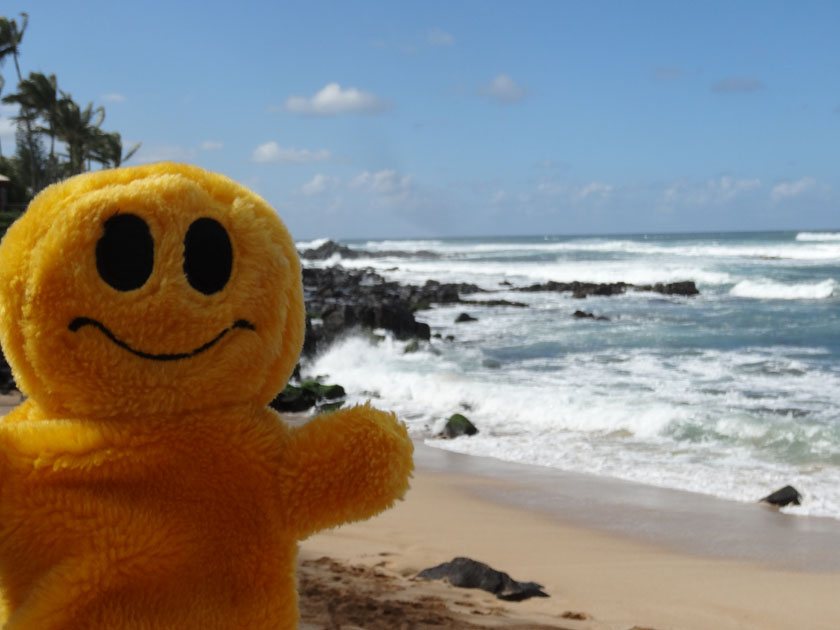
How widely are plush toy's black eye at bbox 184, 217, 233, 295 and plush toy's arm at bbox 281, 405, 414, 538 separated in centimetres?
38

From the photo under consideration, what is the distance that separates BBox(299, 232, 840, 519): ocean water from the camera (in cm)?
850

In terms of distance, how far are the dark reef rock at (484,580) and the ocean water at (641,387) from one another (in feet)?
10.9

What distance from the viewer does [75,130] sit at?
33.2m

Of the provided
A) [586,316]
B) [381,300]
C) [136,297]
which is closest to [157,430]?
[136,297]

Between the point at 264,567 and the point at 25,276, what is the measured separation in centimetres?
78

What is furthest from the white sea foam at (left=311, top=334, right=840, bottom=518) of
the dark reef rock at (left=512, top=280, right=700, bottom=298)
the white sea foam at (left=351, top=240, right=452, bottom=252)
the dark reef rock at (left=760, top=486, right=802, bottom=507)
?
the white sea foam at (left=351, top=240, right=452, bottom=252)

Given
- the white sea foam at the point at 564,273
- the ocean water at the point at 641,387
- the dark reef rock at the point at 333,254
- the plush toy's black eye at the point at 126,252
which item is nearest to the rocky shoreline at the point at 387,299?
the ocean water at the point at 641,387

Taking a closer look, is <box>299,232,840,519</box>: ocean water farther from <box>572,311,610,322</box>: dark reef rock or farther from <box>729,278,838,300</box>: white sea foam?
<box>729,278,838,300</box>: white sea foam

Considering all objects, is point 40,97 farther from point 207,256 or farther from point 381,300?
point 207,256

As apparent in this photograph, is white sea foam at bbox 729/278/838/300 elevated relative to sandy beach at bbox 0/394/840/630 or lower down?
elevated

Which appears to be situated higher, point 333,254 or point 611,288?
point 333,254

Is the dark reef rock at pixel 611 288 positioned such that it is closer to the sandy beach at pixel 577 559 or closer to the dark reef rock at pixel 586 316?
the dark reef rock at pixel 586 316

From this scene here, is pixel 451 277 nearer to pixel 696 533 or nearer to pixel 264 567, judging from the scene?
pixel 696 533

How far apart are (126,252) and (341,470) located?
0.63m
